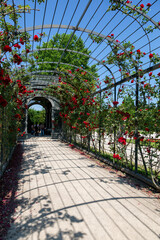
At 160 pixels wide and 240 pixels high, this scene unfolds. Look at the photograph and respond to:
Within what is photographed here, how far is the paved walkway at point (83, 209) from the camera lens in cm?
211

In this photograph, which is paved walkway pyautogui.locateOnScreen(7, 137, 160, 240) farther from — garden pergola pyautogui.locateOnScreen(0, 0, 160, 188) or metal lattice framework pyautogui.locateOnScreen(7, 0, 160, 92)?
metal lattice framework pyautogui.locateOnScreen(7, 0, 160, 92)

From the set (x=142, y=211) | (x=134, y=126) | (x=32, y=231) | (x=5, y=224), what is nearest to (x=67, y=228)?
(x=32, y=231)

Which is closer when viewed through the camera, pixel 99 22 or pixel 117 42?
pixel 99 22

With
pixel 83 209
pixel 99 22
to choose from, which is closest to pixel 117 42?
pixel 99 22

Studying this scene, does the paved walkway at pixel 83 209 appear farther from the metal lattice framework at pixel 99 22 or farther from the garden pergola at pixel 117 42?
the metal lattice framework at pixel 99 22

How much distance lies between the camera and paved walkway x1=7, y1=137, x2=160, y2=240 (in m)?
2.11

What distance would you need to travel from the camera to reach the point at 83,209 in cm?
269

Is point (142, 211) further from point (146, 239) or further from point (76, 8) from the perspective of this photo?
point (76, 8)

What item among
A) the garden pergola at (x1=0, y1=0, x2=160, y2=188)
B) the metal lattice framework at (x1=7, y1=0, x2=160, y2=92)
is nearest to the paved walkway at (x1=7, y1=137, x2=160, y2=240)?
the garden pergola at (x1=0, y1=0, x2=160, y2=188)

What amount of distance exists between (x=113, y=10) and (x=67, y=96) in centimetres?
769

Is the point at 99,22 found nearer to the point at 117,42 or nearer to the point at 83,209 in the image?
the point at 117,42

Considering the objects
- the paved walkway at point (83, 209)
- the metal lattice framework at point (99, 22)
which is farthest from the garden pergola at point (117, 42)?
the paved walkway at point (83, 209)

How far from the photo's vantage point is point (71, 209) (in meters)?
2.69

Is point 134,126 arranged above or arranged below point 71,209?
above
